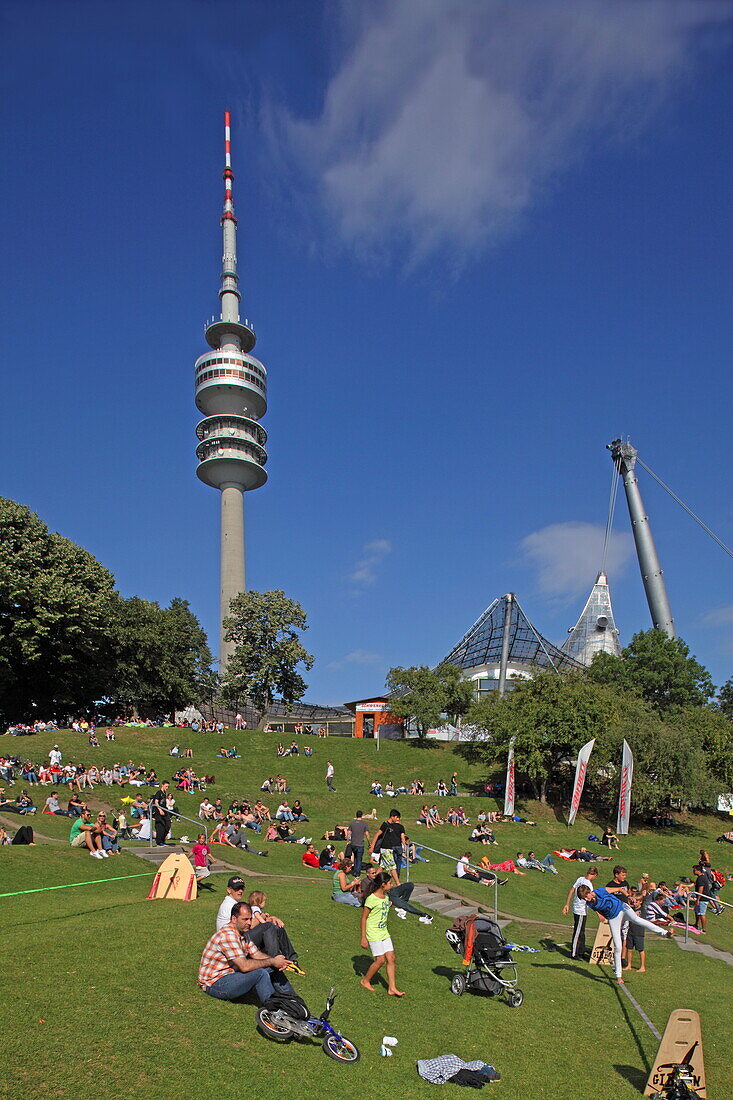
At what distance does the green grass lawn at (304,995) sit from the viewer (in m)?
6.72

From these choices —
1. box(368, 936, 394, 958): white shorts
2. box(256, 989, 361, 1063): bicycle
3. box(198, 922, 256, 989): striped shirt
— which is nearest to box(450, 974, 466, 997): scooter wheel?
box(368, 936, 394, 958): white shorts

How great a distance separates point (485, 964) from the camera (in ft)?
34.7

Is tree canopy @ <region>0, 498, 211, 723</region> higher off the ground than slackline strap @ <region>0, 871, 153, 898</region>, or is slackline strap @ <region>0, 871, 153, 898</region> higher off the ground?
tree canopy @ <region>0, 498, 211, 723</region>

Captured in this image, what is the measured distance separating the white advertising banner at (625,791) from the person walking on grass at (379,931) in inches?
1065

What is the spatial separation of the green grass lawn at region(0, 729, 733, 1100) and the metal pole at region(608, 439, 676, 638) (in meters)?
61.6

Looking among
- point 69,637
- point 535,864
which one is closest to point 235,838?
point 535,864

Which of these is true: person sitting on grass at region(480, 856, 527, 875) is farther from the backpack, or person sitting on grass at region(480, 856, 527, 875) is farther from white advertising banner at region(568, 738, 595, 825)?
the backpack

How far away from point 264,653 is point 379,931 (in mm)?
54873

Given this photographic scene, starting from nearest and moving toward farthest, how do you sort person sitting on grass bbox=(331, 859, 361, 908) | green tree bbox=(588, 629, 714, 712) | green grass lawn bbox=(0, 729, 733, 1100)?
green grass lawn bbox=(0, 729, 733, 1100) → person sitting on grass bbox=(331, 859, 361, 908) → green tree bbox=(588, 629, 714, 712)

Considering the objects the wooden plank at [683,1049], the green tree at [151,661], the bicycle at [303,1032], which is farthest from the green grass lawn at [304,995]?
the green tree at [151,661]

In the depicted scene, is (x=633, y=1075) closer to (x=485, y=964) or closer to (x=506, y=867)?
(x=485, y=964)

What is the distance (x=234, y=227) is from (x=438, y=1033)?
121249 millimetres

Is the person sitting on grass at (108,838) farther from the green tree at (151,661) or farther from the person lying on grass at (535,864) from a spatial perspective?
the green tree at (151,661)

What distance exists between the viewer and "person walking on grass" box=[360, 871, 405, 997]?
9.71m
